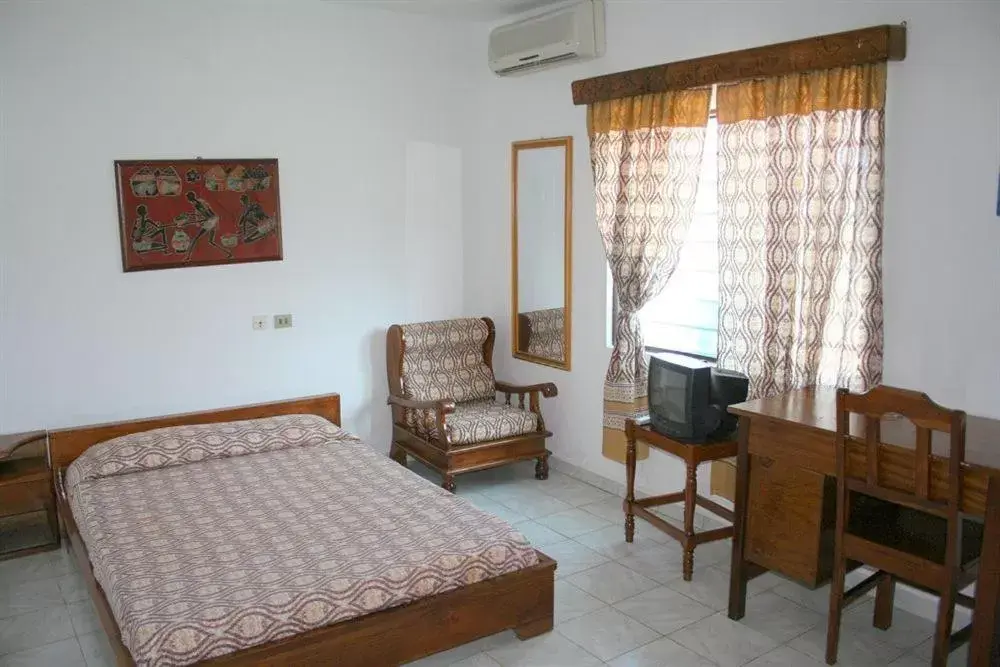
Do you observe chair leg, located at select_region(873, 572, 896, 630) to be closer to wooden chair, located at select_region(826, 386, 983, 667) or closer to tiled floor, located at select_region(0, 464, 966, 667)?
tiled floor, located at select_region(0, 464, 966, 667)

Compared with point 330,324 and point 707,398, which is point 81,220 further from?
point 707,398

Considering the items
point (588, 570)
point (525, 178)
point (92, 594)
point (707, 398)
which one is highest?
point (525, 178)

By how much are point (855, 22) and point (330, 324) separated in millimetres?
3372

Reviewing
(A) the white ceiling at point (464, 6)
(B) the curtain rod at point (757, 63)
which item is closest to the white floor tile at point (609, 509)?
(B) the curtain rod at point (757, 63)

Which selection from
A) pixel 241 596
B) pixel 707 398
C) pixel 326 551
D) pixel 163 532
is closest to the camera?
pixel 241 596

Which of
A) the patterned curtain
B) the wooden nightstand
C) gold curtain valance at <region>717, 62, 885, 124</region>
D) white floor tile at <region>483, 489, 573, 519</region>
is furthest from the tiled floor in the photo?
gold curtain valance at <region>717, 62, 885, 124</region>

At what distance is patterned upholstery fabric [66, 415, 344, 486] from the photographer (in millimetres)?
3953

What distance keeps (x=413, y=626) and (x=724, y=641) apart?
1251 millimetres

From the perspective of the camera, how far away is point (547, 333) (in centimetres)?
520

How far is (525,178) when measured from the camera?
5203 millimetres

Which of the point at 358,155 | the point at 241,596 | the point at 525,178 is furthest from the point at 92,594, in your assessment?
the point at 525,178

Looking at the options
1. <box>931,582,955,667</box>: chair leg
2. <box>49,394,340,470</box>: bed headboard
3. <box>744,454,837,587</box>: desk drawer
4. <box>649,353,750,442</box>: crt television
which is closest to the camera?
<box>931,582,955,667</box>: chair leg

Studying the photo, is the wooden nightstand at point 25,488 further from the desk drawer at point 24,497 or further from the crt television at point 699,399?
the crt television at point 699,399

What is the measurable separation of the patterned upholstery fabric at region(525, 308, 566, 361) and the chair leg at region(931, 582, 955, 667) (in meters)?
2.78
